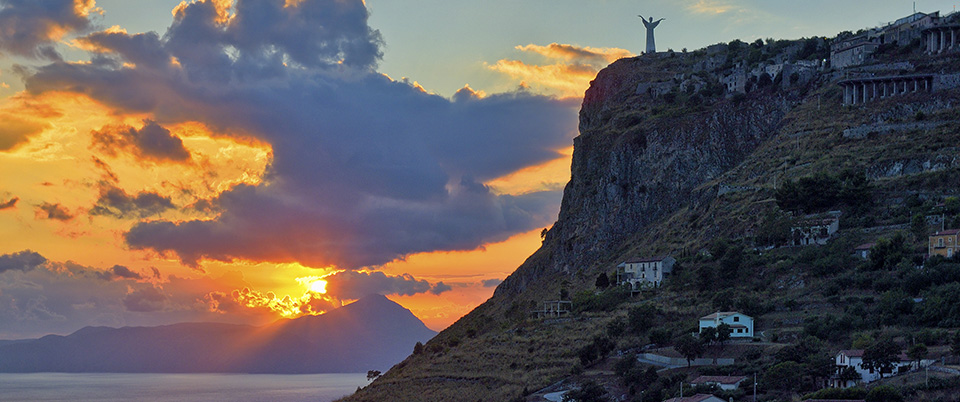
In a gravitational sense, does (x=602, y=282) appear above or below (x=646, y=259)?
below

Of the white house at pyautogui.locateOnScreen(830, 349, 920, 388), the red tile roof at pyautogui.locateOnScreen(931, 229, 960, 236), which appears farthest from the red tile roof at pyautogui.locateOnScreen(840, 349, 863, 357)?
the red tile roof at pyautogui.locateOnScreen(931, 229, 960, 236)

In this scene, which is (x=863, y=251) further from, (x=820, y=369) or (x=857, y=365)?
(x=820, y=369)

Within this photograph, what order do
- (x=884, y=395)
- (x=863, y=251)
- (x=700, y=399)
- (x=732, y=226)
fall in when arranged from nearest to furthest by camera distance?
(x=884, y=395)
(x=700, y=399)
(x=863, y=251)
(x=732, y=226)

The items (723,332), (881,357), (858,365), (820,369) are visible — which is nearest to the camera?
(881,357)

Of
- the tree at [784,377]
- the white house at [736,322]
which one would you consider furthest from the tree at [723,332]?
the tree at [784,377]

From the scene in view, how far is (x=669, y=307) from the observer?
8106 cm

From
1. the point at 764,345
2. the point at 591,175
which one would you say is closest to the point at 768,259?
the point at 764,345

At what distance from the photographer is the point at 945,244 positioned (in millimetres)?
71688

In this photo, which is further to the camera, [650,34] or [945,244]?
[650,34]

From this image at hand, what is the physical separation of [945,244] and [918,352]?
62.3 feet

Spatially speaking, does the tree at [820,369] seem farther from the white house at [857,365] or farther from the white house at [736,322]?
the white house at [736,322]

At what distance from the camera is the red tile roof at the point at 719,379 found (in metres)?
58.6

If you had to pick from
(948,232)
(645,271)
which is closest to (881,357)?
(948,232)

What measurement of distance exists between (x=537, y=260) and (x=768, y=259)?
4899 centimetres
